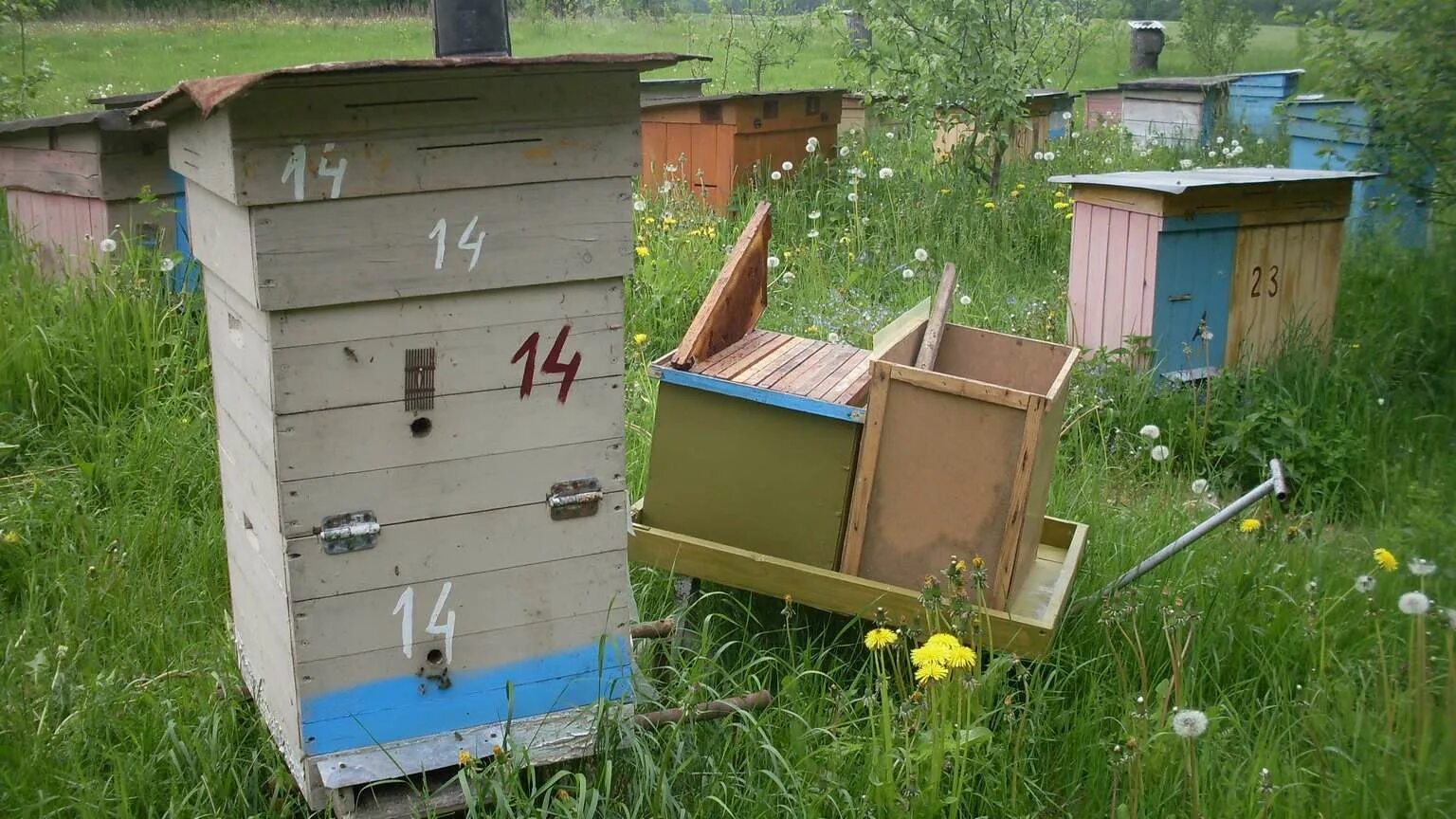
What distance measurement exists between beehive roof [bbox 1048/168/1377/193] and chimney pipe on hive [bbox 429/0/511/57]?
3419 millimetres

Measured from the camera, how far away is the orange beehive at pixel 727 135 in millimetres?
8734

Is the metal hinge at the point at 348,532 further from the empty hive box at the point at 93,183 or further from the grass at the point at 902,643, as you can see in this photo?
the empty hive box at the point at 93,183

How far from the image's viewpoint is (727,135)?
8727 mm

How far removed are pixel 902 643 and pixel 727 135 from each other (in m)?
6.41

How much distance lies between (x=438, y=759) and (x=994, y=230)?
20.3ft

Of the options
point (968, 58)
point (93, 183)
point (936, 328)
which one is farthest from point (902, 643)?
point (968, 58)

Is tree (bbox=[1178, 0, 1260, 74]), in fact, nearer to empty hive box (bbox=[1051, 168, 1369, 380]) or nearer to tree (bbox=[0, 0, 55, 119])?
empty hive box (bbox=[1051, 168, 1369, 380])

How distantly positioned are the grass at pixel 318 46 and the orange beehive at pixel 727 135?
7.26 metres

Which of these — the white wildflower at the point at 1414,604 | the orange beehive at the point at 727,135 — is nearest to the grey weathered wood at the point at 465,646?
the white wildflower at the point at 1414,604

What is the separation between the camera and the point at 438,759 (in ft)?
8.20

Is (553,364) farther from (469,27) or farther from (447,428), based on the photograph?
(469,27)

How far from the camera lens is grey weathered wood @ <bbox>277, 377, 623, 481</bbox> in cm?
232

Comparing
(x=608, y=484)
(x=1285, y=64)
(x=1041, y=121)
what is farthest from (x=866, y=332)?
(x=1285, y=64)

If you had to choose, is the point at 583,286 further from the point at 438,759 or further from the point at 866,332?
the point at 866,332
